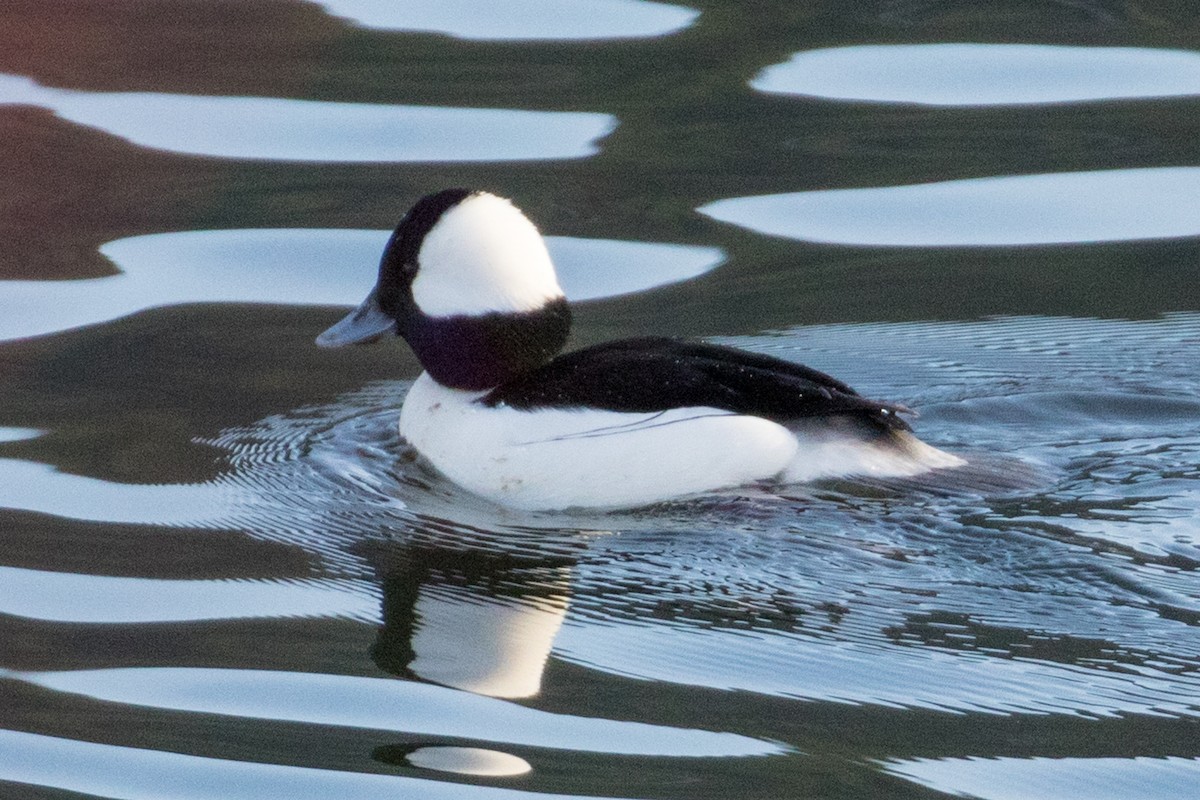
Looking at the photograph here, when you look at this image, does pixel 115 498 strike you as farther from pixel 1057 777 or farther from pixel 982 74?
pixel 982 74

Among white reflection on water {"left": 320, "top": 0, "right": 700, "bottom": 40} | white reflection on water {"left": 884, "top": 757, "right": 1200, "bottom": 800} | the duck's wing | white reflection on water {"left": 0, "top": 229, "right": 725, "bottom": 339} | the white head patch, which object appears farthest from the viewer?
white reflection on water {"left": 320, "top": 0, "right": 700, "bottom": 40}

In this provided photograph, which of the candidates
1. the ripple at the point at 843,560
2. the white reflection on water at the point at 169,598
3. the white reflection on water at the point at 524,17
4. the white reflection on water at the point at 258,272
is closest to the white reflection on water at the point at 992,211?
the white reflection on water at the point at 258,272

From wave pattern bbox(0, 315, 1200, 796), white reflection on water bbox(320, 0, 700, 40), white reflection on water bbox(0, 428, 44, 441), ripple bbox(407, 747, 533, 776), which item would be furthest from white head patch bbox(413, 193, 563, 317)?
white reflection on water bbox(320, 0, 700, 40)

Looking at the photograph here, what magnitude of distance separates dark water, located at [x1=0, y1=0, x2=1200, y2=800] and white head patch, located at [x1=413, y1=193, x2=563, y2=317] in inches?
20.5

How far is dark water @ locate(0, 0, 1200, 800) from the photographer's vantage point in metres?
3.81

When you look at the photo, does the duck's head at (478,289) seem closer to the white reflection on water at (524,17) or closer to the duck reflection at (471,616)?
the duck reflection at (471,616)

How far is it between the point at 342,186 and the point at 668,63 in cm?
155

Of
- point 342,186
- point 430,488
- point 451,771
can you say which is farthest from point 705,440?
point 342,186

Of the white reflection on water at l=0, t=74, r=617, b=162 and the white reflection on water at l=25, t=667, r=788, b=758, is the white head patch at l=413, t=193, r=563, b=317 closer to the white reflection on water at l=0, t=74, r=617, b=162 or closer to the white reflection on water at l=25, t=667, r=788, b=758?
the white reflection on water at l=25, t=667, r=788, b=758

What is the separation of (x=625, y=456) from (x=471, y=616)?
76 cm

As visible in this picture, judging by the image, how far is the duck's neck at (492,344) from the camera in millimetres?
5293

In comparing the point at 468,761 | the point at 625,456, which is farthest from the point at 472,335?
the point at 468,761

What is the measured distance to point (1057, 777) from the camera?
11.7 feet

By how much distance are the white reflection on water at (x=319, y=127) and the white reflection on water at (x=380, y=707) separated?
3.97 metres
